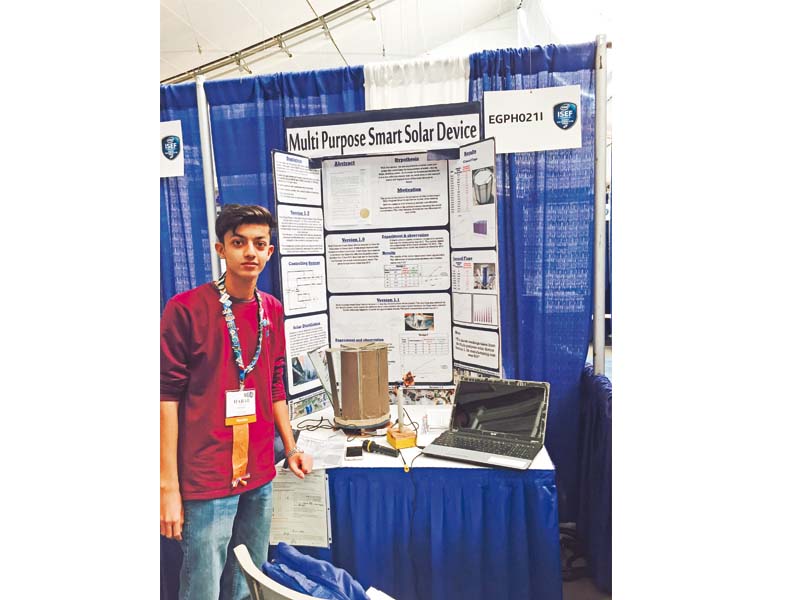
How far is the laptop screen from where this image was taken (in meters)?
1.79

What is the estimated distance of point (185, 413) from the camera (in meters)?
1.15

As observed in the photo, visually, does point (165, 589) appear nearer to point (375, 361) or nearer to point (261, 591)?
point (261, 591)

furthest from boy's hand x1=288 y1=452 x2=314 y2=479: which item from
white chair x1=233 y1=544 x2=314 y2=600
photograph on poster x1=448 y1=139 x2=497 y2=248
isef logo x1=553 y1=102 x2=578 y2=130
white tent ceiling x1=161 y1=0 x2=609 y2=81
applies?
white tent ceiling x1=161 y1=0 x2=609 y2=81

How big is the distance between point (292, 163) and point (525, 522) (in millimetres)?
1754

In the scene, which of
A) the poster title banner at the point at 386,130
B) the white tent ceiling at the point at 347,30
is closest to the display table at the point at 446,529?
the poster title banner at the point at 386,130

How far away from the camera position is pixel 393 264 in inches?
93.2

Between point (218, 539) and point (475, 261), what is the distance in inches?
59.2

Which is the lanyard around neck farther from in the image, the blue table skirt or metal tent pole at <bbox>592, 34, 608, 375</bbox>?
metal tent pole at <bbox>592, 34, 608, 375</bbox>

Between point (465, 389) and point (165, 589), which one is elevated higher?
point (465, 389)

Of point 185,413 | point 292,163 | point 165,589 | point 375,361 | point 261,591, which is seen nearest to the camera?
point 261,591

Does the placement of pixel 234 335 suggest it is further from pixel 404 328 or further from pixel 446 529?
pixel 404 328

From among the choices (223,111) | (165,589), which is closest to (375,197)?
(223,111)

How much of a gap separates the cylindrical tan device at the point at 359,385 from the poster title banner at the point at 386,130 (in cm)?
97

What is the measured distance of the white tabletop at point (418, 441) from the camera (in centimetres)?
164
